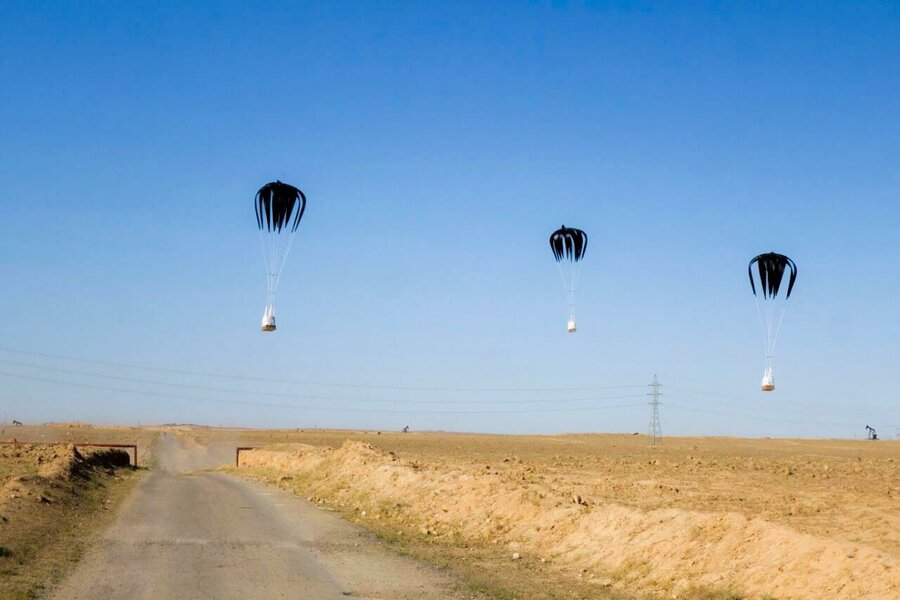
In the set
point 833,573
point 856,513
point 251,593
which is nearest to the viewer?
point 833,573

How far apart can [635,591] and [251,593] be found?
6899 mm

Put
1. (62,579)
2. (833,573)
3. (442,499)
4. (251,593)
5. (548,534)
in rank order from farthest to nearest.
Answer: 1. (442,499)
2. (548,534)
3. (62,579)
4. (251,593)
5. (833,573)

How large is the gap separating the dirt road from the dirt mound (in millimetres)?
3028

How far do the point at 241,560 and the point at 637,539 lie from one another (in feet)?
26.9

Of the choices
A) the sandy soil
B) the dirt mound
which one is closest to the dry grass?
the sandy soil

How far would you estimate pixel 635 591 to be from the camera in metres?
16.4

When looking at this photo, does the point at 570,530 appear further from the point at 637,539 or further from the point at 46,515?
the point at 46,515

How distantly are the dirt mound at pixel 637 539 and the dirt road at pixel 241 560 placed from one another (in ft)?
9.94

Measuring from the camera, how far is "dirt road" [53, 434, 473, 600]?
15.3 meters

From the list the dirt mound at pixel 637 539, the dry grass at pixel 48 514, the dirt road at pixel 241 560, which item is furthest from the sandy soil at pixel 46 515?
the dirt mound at pixel 637 539

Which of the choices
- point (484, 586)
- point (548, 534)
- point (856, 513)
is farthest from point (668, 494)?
point (484, 586)

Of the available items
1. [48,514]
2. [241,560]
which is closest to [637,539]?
[241,560]

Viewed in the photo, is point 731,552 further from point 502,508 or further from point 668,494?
point 668,494

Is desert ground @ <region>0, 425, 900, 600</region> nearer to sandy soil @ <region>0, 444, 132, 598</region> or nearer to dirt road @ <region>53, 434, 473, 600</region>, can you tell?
dirt road @ <region>53, 434, 473, 600</region>
